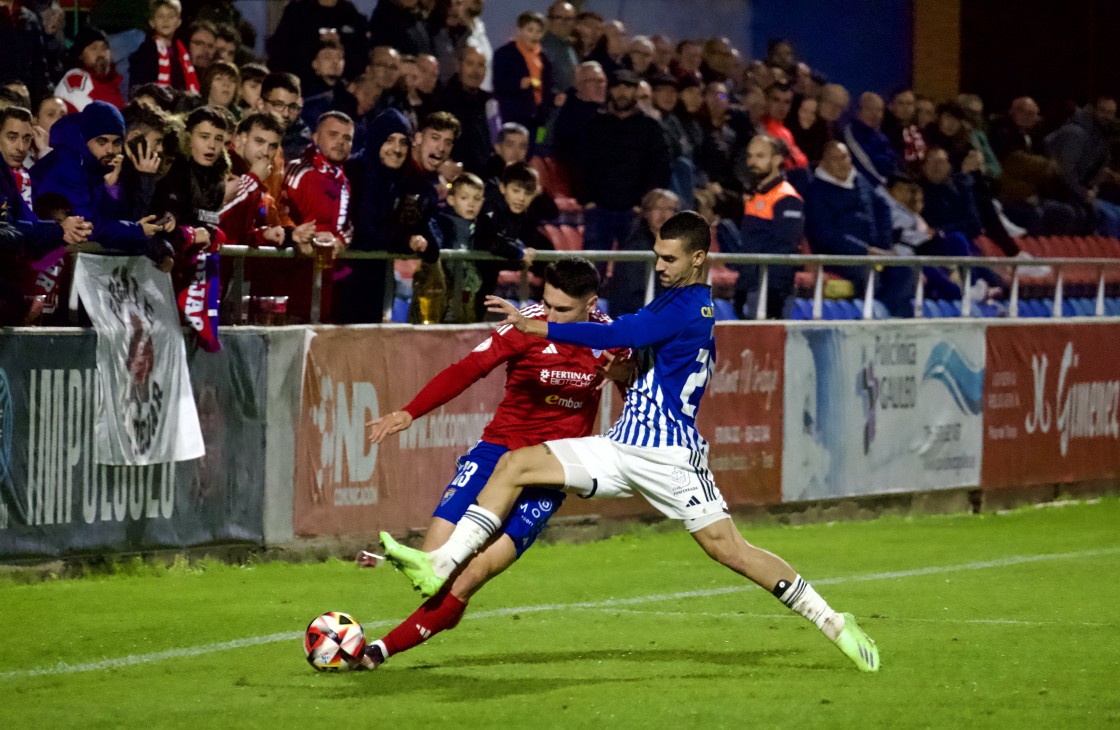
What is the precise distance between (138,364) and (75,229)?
115 cm

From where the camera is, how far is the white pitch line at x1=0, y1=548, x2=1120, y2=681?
28.6 feet

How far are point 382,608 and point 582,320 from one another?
105 inches

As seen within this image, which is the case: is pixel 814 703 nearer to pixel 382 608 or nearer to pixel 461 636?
pixel 461 636

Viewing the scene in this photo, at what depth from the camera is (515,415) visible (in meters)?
9.23

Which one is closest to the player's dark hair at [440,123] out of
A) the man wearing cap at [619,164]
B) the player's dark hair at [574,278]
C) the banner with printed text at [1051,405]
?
the man wearing cap at [619,164]

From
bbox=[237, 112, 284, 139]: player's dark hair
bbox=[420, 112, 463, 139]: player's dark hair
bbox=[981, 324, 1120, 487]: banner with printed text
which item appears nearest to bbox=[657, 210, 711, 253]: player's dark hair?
bbox=[237, 112, 284, 139]: player's dark hair

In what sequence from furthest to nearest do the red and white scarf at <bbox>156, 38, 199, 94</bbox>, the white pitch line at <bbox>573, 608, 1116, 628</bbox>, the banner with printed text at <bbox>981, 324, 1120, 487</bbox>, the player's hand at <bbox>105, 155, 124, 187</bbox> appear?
1. the banner with printed text at <bbox>981, 324, 1120, 487</bbox>
2. the red and white scarf at <bbox>156, 38, 199, 94</bbox>
3. the player's hand at <bbox>105, 155, 124, 187</bbox>
4. the white pitch line at <bbox>573, 608, 1116, 628</bbox>

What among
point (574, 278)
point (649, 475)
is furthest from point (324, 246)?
point (649, 475)

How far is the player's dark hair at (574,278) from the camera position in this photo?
8758 millimetres

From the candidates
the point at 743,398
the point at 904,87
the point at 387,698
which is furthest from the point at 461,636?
the point at 904,87

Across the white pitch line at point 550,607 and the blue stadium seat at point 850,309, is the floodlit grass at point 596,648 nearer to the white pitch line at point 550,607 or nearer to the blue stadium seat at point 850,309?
the white pitch line at point 550,607

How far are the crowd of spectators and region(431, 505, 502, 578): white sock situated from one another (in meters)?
3.49

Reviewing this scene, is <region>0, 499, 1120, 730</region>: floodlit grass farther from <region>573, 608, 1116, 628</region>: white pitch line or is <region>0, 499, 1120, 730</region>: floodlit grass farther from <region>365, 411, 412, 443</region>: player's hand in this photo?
<region>365, 411, 412, 443</region>: player's hand

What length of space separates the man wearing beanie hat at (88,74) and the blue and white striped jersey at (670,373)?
6.07m
